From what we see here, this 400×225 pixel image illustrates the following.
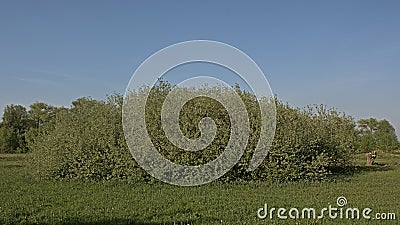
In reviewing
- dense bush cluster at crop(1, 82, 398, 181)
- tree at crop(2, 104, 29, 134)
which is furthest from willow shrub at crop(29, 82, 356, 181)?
tree at crop(2, 104, 29, 134)

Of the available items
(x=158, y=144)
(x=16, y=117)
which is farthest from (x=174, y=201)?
(x=16, y=117)

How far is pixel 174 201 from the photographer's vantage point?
11.4 metres

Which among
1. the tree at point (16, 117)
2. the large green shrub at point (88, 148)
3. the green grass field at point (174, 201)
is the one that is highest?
the tree at point (16, 117)

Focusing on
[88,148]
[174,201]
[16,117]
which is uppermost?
[16,117]

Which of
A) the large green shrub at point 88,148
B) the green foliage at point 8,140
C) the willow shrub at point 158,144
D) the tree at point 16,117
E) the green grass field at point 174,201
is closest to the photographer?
the green grass field at point 174,201

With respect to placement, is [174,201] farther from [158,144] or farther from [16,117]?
[16,117]

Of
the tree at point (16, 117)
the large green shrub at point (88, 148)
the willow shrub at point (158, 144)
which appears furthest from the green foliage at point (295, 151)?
the tree at point (16, 117)

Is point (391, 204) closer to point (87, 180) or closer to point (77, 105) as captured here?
point (87, 180)

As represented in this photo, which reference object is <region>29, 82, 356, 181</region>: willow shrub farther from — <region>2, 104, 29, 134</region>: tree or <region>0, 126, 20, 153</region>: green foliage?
<region>2, 104, 29, 134</region>: tree

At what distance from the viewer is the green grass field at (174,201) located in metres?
8.86

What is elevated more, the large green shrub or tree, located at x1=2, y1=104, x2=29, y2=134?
tree, located at x1=2, y1=104, x2=29, y2=134

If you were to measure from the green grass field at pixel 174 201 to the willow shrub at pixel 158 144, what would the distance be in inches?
53.2

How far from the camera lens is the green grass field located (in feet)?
29.1

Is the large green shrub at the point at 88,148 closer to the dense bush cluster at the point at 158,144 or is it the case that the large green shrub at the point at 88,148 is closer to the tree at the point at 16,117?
the dense bush cluster at the point at 158,144
